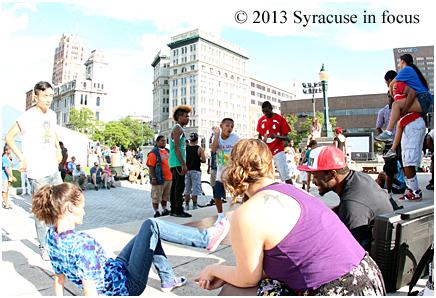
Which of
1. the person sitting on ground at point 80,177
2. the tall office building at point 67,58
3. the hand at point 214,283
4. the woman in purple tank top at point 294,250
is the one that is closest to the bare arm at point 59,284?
the hand at point 214,283

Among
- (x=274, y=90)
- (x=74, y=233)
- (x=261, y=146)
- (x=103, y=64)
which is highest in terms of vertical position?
(x=103, y=64)

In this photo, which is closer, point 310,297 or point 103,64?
point 310,297

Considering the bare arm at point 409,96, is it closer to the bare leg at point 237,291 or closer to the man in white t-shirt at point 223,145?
the man in white t-shirt at point 223,145

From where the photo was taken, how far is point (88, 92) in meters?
112

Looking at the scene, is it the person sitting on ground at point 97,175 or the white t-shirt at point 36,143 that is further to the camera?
the person sitting on ground at point 97,175

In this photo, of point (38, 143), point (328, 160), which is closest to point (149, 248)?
point (328, 160)

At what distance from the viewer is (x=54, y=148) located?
12.8 feet

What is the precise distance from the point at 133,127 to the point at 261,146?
4160 inches

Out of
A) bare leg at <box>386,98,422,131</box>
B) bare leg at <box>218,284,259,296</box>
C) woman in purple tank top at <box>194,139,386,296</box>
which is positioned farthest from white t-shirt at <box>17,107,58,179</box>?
bare leg at <box>386,98,422,131</box>

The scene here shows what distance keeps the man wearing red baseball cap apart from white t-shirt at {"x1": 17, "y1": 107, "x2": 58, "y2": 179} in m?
3.15

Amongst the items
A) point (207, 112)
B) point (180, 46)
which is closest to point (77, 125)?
point (207, 112)

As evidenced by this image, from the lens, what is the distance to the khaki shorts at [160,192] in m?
6.50

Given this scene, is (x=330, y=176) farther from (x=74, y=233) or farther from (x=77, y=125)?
(x=77, y=125)

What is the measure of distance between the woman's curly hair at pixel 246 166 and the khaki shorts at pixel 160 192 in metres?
5.01
